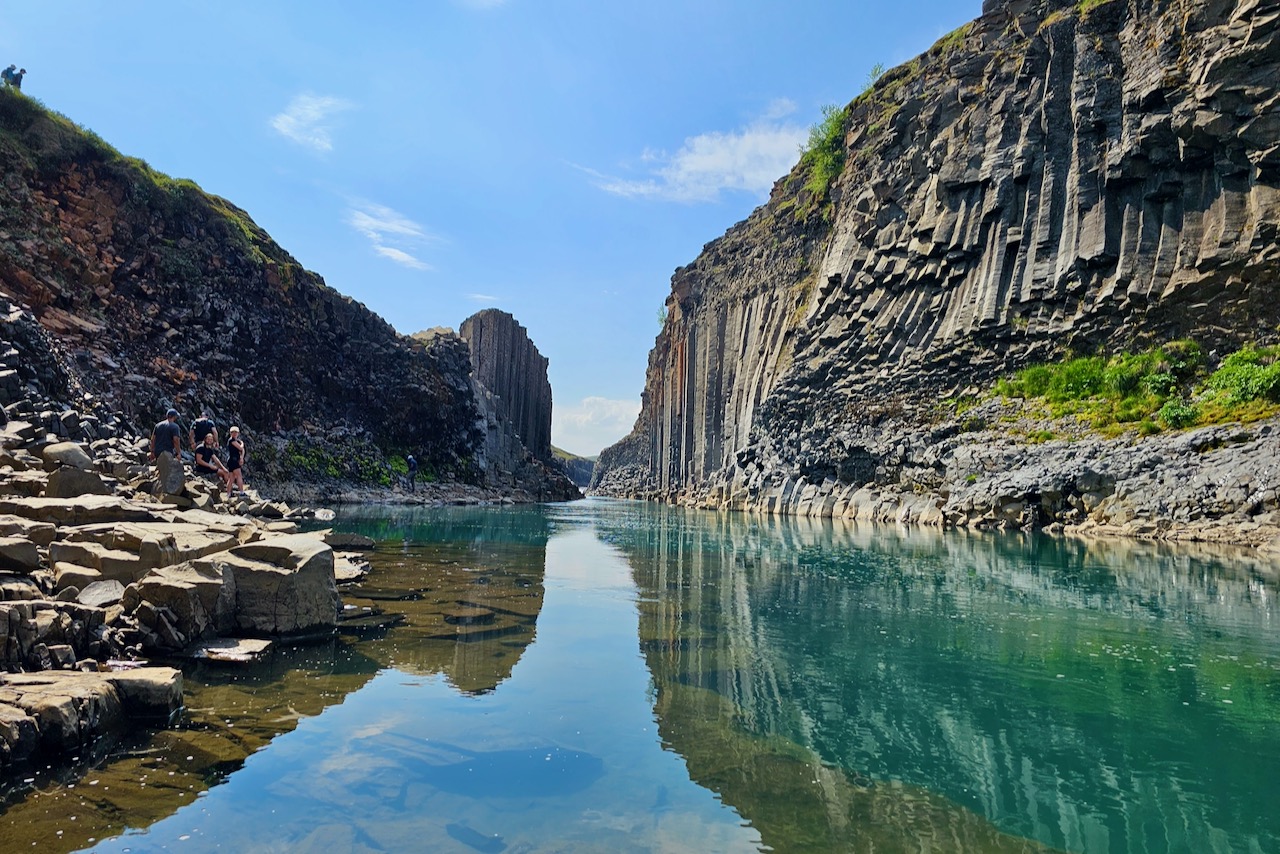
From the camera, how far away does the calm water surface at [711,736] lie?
561 centimetres

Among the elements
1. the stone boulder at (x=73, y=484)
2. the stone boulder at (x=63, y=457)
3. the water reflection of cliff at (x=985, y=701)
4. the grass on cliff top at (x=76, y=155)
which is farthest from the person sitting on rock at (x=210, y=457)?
the grass on cliff top at (x=76, y=155)

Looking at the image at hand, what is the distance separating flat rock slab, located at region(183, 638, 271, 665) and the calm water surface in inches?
10.5

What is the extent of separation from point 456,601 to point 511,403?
88.9 meters

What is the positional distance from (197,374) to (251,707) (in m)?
43.0

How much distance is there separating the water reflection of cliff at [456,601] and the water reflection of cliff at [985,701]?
2.30 m

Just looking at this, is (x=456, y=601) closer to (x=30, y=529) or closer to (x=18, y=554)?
(x=30, y=529)

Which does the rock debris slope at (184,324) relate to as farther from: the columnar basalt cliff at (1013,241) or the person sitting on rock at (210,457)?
the columnar basalt cliff at (1013,241)

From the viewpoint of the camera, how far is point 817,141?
244ft

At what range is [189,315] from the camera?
45.7m

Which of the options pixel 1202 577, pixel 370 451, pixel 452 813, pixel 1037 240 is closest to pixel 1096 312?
pixel 1037 240

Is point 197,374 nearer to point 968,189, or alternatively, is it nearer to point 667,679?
point 667,679

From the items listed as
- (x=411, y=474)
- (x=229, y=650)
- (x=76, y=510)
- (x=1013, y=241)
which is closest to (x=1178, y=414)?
(x=1013, y=241)

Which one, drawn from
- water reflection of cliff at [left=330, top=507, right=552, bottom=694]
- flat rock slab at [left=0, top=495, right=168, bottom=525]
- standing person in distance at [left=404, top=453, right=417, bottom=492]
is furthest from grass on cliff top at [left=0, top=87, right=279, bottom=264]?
flat rock slab at [left=0, top=495, right=168, bottom=525]

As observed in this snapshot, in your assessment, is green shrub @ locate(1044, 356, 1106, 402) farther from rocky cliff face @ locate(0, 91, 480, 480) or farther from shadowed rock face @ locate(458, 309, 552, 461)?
shadowed rock face @ locate(458, 309, 552, 461)
